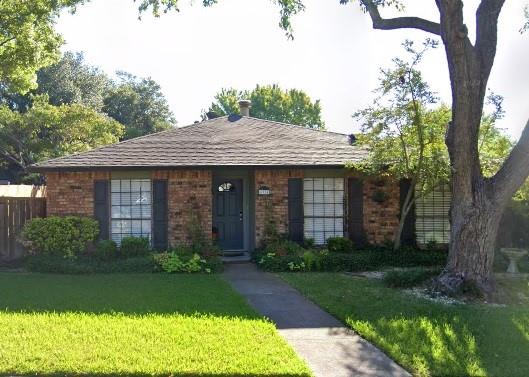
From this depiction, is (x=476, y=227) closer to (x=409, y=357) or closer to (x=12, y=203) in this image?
(x=409, y=357)

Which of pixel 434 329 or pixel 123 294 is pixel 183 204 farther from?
pixel 434 329

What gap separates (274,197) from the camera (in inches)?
512

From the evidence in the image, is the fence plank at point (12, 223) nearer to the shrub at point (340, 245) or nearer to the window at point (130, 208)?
the window at point (130, 208)

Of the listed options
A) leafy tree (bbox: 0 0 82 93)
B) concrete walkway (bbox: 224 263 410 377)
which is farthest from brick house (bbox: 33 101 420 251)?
leafy tree (bbox: 0 0 82 93)

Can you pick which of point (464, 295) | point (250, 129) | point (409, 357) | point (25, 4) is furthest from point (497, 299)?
point (25, 4)

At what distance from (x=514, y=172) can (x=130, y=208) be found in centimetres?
871

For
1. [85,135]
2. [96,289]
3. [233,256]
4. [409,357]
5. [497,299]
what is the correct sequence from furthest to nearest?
[85,135] < [233,256] < [96,289] < [497,299] < [409,357]

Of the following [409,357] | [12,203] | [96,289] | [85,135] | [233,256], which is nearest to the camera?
[409,357]

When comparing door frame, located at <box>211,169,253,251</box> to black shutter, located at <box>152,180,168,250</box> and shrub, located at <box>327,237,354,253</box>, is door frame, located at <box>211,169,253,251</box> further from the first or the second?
shrub, located at <box>327,237,354,253</box>

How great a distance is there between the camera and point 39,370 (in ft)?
15.9

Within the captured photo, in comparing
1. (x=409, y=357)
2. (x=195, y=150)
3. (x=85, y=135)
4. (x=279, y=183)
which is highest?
(x=85, y=135)

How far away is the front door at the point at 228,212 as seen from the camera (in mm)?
13922

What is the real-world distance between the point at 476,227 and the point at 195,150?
300 inches

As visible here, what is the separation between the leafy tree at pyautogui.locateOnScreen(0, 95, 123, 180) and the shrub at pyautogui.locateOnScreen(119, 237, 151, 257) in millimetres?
15979
